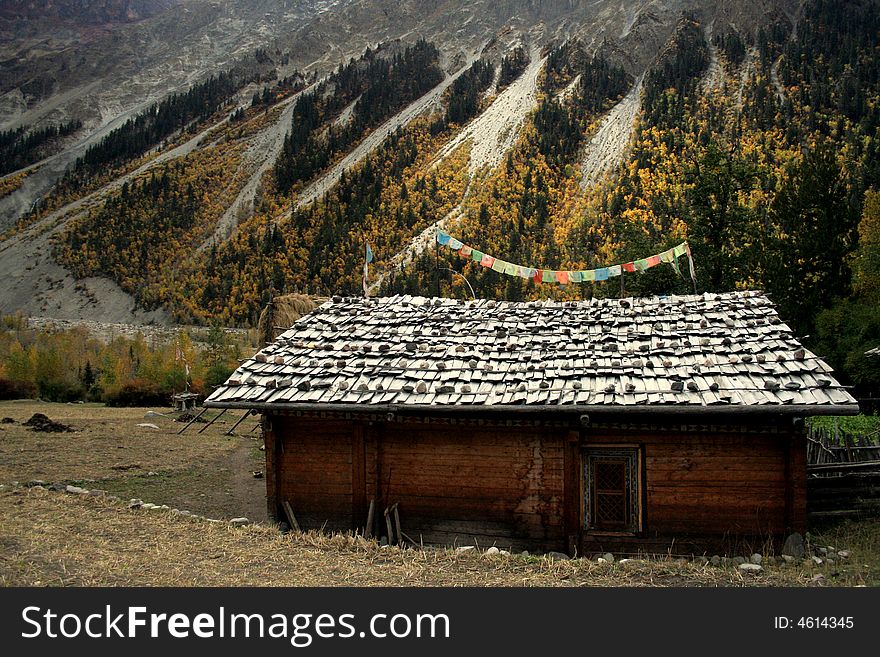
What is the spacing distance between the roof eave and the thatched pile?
16.5 metres

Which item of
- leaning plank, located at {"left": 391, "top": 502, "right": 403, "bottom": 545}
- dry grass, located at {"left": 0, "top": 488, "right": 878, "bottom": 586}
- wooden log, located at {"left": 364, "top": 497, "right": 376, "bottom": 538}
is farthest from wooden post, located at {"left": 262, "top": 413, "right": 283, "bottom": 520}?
leaning plank, located at {"left": 391, "top": 502, "right": 403, "bottom": 545}

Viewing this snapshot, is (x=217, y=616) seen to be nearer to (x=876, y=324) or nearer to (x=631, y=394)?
(x=631, y=394)

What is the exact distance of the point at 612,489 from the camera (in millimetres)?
11195

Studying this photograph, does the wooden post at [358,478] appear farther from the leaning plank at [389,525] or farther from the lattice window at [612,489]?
the lattice window at [612,489]

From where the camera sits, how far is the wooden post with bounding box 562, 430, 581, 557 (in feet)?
36.3

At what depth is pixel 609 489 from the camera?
1120cm

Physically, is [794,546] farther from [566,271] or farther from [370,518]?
[566,271]

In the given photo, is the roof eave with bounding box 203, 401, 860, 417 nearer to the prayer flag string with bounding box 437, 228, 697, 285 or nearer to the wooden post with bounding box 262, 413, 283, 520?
the wooden post with bounding box 262, 413, 283, 520

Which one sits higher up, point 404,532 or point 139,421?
point 404,532

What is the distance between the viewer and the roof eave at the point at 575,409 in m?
9.82

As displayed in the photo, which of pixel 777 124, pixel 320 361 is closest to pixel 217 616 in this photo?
pixel 320 361

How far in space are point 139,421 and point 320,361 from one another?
2188cm

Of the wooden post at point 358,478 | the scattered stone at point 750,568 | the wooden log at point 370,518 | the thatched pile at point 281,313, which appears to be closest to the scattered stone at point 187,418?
the thatched pile at point 281,313

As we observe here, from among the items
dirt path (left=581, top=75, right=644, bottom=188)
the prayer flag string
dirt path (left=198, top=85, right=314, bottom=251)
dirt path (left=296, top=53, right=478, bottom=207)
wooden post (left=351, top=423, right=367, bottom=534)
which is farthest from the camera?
dirt path (left=296, top=53, right=478, bottom=207)
